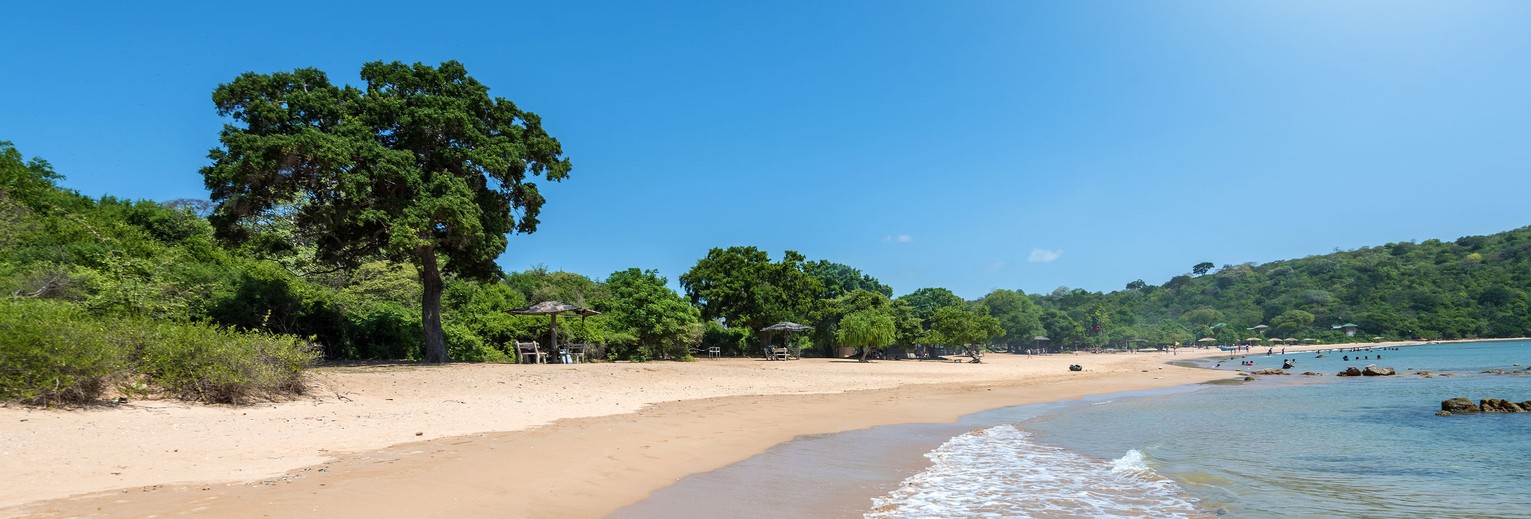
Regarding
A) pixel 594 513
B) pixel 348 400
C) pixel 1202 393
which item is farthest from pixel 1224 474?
pixel 1202 393

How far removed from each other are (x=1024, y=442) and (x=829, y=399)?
23.8 feet

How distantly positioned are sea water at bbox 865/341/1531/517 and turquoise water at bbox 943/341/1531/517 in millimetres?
33

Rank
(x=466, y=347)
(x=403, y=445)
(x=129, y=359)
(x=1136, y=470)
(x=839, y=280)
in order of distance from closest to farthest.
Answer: (x=403, y=445)
(x=1136, y=470)
(x=129, y=359)
(x=466, y=347)
(x=839, y=280)

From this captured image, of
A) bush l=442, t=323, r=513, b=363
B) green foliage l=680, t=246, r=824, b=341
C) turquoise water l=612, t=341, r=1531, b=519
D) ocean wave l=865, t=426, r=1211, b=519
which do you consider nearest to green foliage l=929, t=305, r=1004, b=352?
green foliage l=680, t=246, r=824, b=341

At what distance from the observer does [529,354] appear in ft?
80.5

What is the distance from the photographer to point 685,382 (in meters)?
21.4

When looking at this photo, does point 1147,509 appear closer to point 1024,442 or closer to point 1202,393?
point 1024,442

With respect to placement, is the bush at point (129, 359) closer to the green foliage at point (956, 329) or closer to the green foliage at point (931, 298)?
the green foliage at point (956, 329)

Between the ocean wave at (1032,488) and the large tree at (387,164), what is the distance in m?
14.9

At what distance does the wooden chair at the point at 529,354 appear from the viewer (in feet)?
78.7

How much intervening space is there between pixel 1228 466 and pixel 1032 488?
410 cm

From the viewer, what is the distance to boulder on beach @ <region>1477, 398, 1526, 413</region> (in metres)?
19.1

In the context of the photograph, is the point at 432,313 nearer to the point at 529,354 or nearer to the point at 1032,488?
the point at 529,354

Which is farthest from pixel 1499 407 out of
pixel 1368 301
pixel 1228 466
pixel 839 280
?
pixel 1368 301
